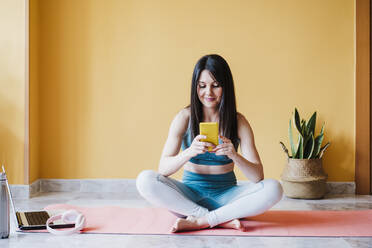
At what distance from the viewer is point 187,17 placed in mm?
3537

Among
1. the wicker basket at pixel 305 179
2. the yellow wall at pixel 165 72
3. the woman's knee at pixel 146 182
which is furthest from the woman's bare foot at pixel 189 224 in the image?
the yellow wall at pixel 165 72

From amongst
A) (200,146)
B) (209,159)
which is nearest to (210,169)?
(209,159)

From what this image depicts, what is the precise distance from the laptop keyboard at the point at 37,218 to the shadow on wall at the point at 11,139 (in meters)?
0.97

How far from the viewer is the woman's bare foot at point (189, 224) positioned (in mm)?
2178

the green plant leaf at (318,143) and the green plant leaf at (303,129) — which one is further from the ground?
the green plant leaf at (303,129)

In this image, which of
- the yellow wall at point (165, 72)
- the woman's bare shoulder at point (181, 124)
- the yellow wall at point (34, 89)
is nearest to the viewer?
the woman's bare shoulder at point (181, 124)

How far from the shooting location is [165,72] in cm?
356

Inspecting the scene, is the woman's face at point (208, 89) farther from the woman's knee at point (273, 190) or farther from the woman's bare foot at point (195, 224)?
the woman's bare foot at point (195, 224)

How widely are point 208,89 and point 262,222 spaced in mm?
794

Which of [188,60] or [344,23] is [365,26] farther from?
[188,60]

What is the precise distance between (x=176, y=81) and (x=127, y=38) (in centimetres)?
53

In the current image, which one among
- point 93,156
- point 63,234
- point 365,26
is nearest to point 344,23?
point 365,26

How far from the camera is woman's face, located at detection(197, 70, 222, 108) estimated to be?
2359 millimetres

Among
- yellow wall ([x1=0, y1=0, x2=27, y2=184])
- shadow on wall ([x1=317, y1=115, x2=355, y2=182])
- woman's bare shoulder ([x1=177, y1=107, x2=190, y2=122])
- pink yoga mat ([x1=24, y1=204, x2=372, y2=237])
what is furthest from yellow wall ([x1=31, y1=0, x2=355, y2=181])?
woman's bare shoulder ([x1=177, y1=107, x2=190, y2=122])
